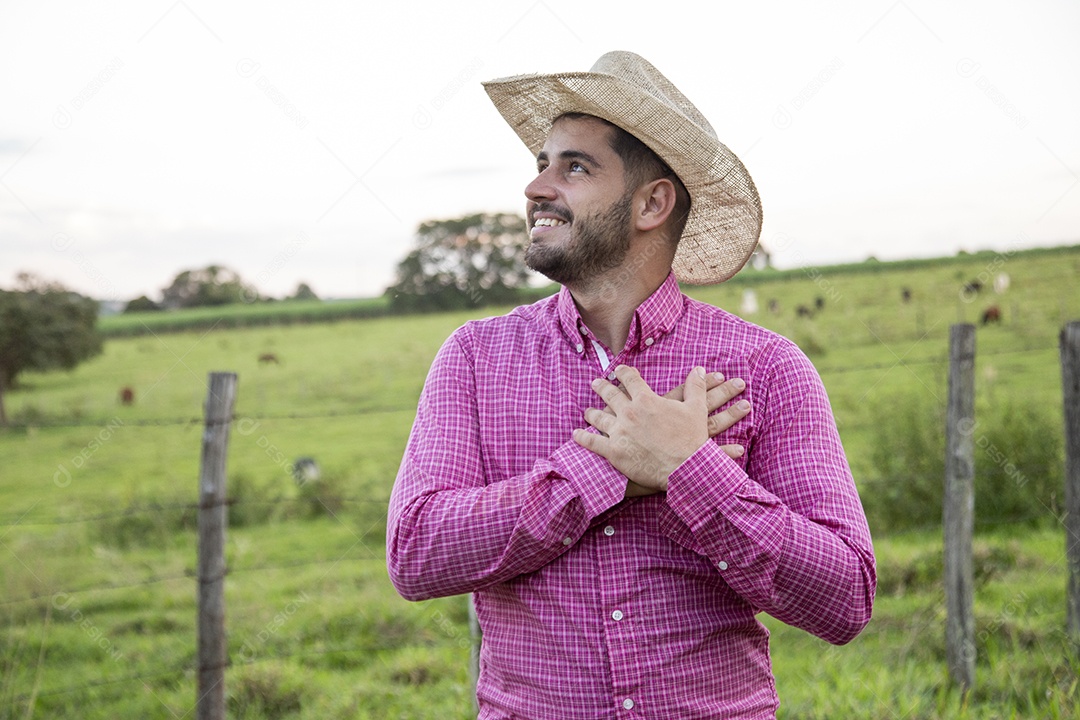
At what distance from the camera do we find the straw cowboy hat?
2.18 metres

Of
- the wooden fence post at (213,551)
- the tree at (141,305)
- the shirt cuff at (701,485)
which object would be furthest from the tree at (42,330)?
the shirt cuff at (701,485)

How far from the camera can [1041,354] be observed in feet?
47.5

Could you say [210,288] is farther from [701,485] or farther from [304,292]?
[701,485]

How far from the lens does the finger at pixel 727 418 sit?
1.93 meters

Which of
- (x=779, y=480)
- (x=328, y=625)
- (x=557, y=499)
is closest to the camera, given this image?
(x=557, y=499)

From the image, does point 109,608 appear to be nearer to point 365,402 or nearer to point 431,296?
point 365,402

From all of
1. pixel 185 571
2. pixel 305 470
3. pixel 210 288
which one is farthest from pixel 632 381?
pixel 210 288

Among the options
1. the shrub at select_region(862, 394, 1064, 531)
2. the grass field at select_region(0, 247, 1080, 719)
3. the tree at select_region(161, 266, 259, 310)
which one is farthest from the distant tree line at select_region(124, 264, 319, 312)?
the shrub at select_region(862, 394, 1064, 531)

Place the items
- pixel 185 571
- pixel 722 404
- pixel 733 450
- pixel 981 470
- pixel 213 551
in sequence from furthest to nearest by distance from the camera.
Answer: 1. pixel 185 571
2. pixel 981 470
3. pixel 213 551
4. pixel 722 404
5. pixel 733 450

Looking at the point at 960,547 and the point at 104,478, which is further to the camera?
the point at 104,478

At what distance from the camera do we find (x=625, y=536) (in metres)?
1.94

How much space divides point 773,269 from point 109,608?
17473 millimetres

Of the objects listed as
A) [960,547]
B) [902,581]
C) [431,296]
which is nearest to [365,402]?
[431,296]

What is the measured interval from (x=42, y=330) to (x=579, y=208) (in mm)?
25460
